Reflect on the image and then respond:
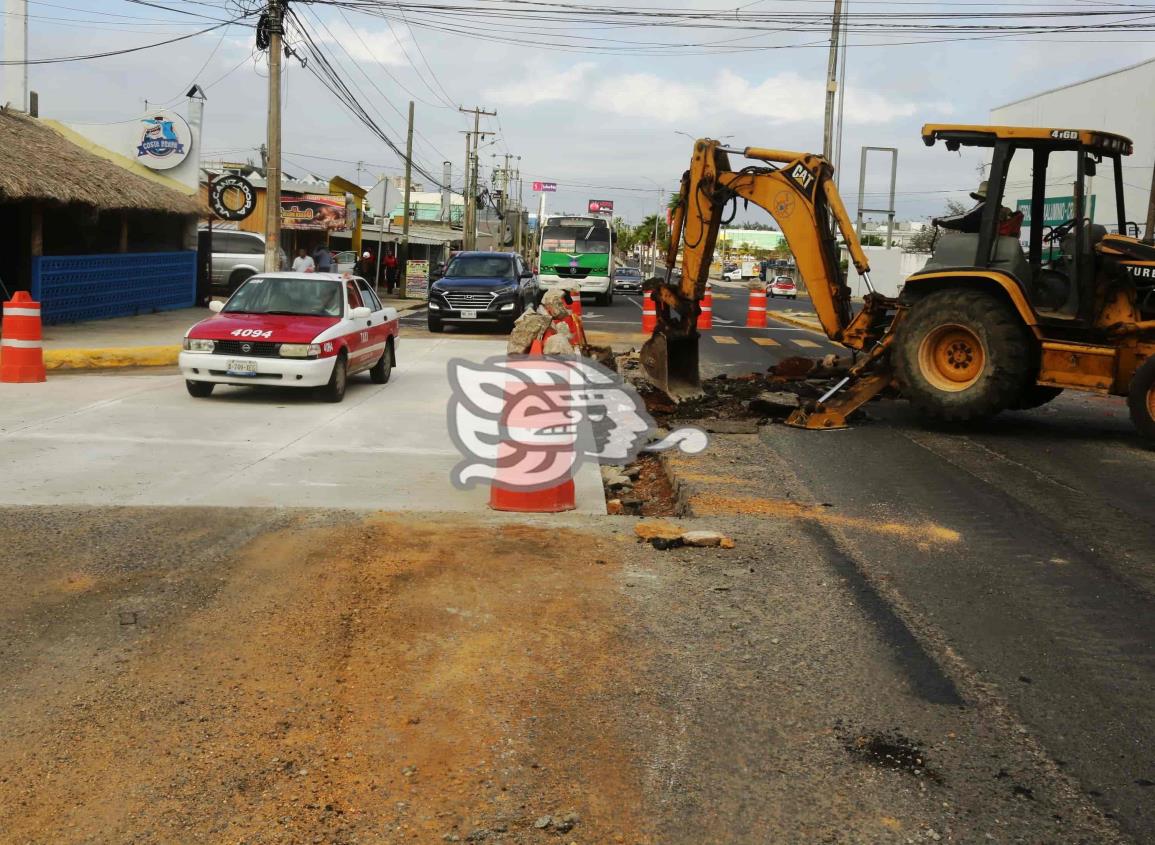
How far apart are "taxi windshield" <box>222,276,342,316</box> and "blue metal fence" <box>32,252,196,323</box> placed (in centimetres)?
862

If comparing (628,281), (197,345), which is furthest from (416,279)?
(197,345)

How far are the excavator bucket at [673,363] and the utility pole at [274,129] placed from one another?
12552 mm

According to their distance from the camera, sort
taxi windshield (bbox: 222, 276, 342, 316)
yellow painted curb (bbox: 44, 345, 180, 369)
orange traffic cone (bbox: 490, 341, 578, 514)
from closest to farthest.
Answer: orange traffic cone (bbox: 490, 341, 578, 514) → taxi windshield (bbox: 222, 276, 342, 316) → yellow painted curb (bbox: 44, 345, 180, 369)

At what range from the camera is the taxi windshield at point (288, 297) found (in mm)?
14766

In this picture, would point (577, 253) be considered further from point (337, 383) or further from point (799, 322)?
point (337, 383)

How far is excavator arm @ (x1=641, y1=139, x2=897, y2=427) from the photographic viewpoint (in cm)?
1345

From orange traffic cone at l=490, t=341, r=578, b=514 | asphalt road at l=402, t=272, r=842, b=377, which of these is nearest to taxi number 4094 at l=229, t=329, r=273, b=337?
orange traffic cone at l=490, t=341, r=578, b=514

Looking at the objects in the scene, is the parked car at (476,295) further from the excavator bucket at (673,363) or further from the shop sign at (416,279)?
the shop sign at (416,279)

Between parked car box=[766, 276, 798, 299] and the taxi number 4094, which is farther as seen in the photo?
parked car box=[766, 276, 798, 299]

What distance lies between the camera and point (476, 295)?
25188mm

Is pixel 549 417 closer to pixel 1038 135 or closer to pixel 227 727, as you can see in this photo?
pixel 227 727

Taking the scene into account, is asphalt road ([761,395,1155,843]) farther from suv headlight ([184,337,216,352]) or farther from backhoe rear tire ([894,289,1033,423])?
suv headlight ([184,337,216,352])

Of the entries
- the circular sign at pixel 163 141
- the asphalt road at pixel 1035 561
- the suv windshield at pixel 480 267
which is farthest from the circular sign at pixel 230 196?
the asphalt road at pixel 1035 561

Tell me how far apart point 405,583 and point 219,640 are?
4.06 ft
